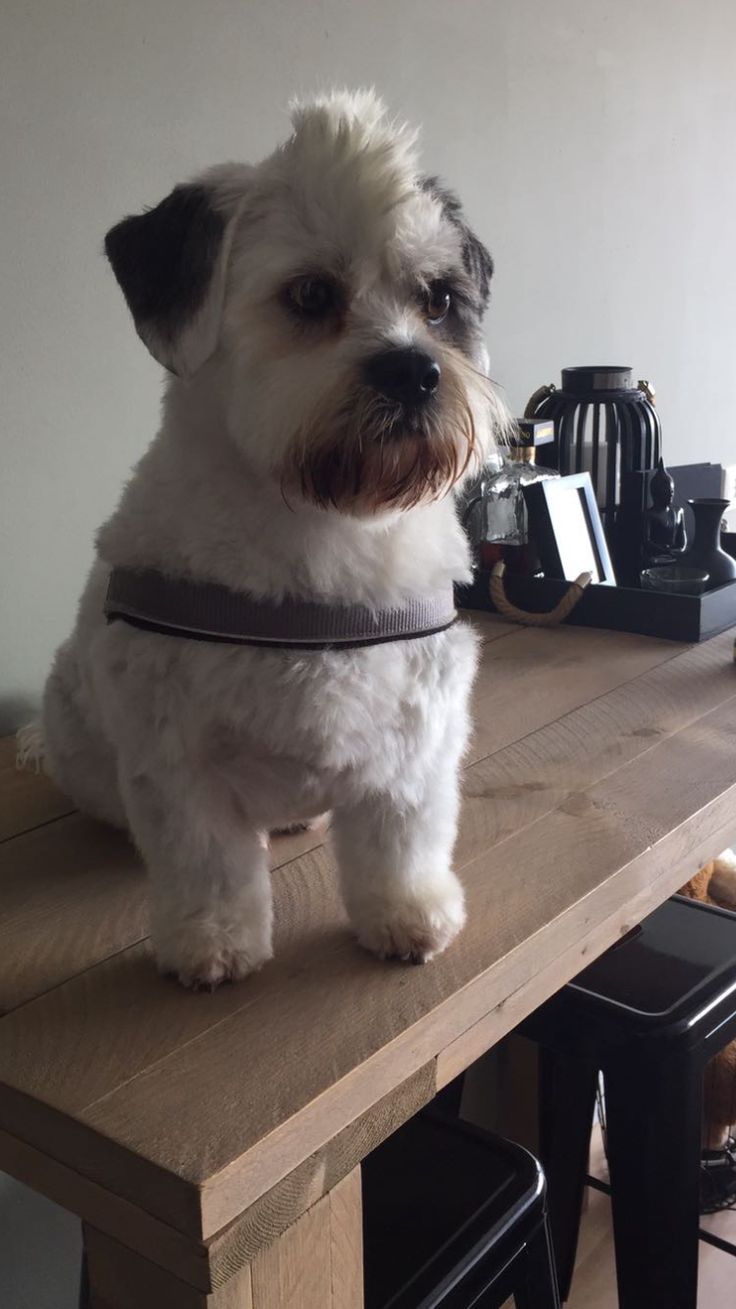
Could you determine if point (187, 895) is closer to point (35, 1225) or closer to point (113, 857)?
point (113, 857)

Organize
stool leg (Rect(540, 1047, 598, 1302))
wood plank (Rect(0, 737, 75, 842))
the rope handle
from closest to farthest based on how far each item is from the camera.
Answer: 1. wood plank (Rect(0, 737, 75, 842))
2. stool leg (Rect(540, 1047, 598, 1302))
3. the rope handle

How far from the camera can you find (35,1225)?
138 cm

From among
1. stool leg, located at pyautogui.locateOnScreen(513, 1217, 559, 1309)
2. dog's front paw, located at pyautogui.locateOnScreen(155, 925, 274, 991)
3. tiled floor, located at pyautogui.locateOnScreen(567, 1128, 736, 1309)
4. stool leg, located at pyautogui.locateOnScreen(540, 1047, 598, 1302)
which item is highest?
dog's front paw, located at pyautogui.locateOnScreen(155, 925, 274, 991)

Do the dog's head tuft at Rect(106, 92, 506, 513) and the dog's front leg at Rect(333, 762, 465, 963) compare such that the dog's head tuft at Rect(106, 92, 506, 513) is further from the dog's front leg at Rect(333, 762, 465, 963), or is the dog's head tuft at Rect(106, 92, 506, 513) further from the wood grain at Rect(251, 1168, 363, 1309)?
the wood grain at Rect(251, 1168, 363, 1309)

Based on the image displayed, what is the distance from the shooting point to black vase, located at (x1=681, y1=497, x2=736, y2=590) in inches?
65.4

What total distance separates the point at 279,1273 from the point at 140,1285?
0.27ft

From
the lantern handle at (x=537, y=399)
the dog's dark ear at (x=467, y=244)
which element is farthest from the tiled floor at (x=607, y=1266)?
the dog's dark ear at (x=467, y=244)

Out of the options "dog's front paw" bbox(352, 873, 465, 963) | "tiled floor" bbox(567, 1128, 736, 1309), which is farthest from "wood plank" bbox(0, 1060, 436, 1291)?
"tiled floor" bbox(567, 1128, 736, 1309)

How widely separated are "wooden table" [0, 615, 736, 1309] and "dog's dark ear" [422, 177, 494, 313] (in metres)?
0.48

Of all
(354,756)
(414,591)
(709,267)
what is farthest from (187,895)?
(709,267)

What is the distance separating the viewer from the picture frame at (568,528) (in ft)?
5.40

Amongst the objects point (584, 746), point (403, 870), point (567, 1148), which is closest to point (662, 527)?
point (584, 746)

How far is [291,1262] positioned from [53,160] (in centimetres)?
109

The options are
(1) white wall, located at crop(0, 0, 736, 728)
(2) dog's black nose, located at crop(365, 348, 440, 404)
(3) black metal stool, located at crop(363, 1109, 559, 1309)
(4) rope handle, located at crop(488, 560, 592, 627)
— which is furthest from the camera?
(4) rope handle, located at crop(488, 560, 592, 627)
